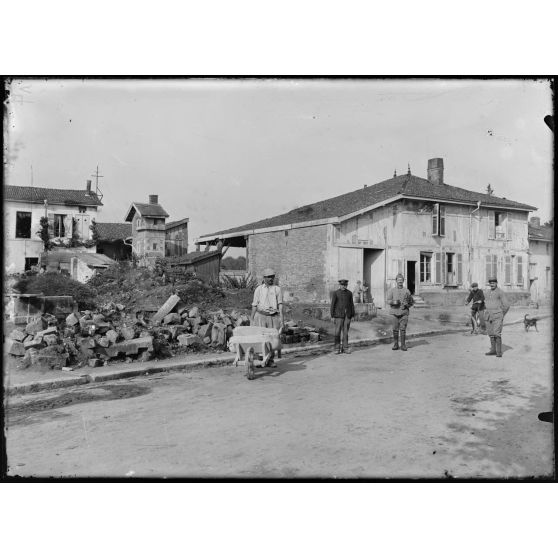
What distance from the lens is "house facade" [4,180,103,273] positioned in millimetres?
5047

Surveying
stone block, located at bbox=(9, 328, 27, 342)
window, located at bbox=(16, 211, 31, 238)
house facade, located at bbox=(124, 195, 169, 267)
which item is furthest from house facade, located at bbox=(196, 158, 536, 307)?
stone block, located at bbox=(9, 328, 27, 342)

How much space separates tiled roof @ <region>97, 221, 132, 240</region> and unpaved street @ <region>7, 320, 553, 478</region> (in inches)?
80.8

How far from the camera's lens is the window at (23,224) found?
16.9 ft

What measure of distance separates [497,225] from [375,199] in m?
1.85

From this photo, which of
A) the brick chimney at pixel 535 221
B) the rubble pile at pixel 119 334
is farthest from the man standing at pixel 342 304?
the brick chimney at pixel 535 221

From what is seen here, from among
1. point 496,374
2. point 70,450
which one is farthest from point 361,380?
point 70,450

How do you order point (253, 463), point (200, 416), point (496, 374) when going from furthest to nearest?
point (496, 374) → point (200, 416) → point (253, 463)

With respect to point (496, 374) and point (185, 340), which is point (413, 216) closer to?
point (496, 374)

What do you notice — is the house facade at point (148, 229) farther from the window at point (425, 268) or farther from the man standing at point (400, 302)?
the window at point (425, 268)

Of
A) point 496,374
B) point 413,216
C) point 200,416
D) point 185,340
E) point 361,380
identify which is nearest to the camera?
point 200,416

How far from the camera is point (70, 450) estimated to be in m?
4.80

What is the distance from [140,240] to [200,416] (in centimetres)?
259

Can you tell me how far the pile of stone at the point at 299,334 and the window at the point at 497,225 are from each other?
3307mm

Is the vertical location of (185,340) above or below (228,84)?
below
